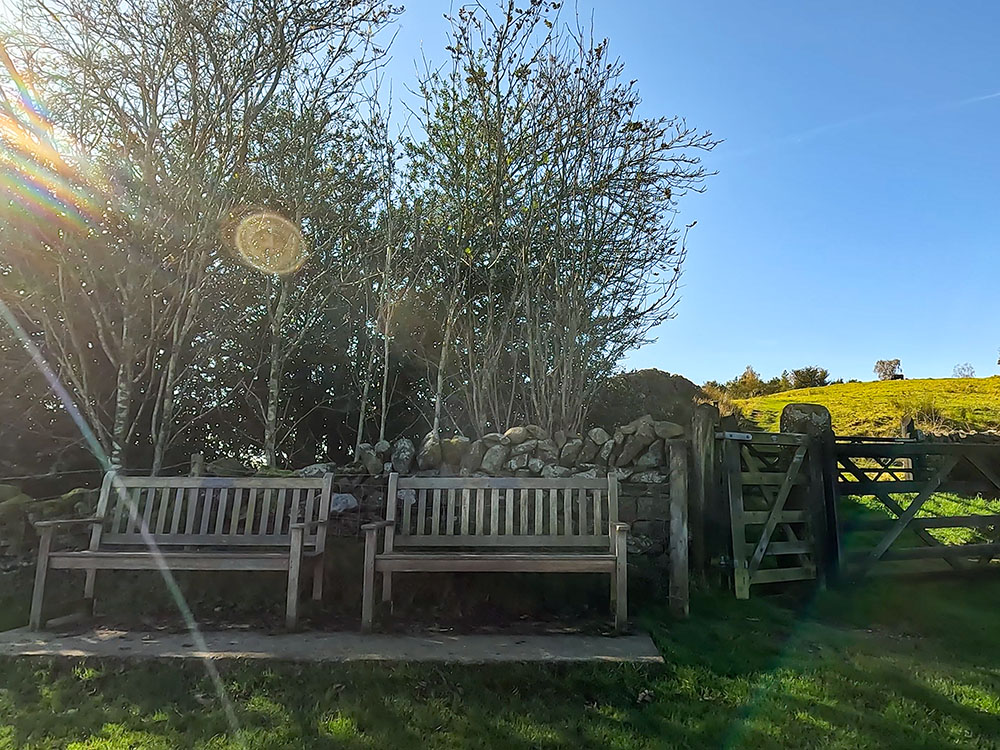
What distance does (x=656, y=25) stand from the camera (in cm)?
717

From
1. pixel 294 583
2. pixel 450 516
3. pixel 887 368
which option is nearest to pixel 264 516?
pixel 294 583

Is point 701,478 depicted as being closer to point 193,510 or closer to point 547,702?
point 547,702

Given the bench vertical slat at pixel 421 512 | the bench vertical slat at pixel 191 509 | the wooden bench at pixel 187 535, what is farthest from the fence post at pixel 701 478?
the bench vertical slat at pixel 191 509

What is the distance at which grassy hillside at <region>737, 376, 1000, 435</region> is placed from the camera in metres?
13.7

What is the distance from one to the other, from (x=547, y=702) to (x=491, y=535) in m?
1.69

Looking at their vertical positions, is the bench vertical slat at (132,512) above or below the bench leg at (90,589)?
above

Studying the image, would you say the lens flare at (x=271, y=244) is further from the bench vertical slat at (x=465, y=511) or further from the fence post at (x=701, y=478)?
the fence post at (x=701, y=478)

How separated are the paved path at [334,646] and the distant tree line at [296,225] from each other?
8.10 feet

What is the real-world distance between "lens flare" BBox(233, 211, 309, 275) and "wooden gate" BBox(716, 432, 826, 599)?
17.2 feet

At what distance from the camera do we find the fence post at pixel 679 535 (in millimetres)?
4430

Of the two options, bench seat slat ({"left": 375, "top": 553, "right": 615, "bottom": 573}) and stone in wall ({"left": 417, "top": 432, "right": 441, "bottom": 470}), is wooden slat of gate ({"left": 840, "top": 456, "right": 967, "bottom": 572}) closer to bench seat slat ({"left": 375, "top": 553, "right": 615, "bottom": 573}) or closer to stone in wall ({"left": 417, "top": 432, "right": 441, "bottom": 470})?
bench seat slat ({"left": 375, "top": 553, "right": 615, "bottom": 573})

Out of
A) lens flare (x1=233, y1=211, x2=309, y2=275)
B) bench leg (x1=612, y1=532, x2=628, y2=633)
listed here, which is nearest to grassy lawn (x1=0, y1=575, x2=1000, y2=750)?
bench leg (x1=612, y1=532, x2=628, y2=633)

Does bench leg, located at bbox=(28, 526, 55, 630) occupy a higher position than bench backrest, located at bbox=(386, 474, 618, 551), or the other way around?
bench backrest, located at bbox=(386, 474, 618, 551)

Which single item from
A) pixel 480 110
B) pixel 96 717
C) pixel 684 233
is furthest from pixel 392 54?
pixel 96 717
